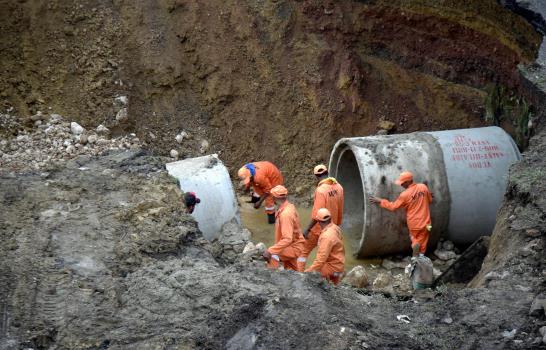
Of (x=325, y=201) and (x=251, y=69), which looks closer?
(x=325, y=201)

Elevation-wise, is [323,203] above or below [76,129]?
above

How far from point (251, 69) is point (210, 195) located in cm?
357

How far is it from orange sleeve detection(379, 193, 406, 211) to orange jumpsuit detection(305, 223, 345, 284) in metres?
1.44

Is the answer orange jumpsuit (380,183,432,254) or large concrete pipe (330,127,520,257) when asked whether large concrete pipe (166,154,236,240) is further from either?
orange jumpsuit (380,183,432,254)

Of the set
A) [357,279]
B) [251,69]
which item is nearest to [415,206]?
[357,279]

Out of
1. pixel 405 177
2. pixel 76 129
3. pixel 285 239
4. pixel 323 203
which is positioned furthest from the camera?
pixel 76 129

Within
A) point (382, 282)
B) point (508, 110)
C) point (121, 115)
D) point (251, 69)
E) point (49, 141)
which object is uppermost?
point (508, 110)

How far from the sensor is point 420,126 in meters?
10.3

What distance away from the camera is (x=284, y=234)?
6.77m

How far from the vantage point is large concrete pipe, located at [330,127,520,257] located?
8.29m

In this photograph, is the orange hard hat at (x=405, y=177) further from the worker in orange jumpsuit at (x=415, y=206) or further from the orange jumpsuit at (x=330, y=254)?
the orange jumpsuit at (x=330, y=254)

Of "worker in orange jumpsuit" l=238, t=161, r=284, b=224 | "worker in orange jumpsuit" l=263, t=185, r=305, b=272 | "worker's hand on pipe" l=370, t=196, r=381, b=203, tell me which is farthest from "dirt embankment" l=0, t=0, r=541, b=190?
"worker in orange jumpsuit" l=263, t=185, r=305, b=272

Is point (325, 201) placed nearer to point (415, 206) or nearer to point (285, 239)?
point (415, 206)

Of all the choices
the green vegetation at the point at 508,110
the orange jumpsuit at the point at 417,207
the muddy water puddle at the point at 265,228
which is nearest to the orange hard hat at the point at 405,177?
the orange jumpsuit at the point at 417,207
